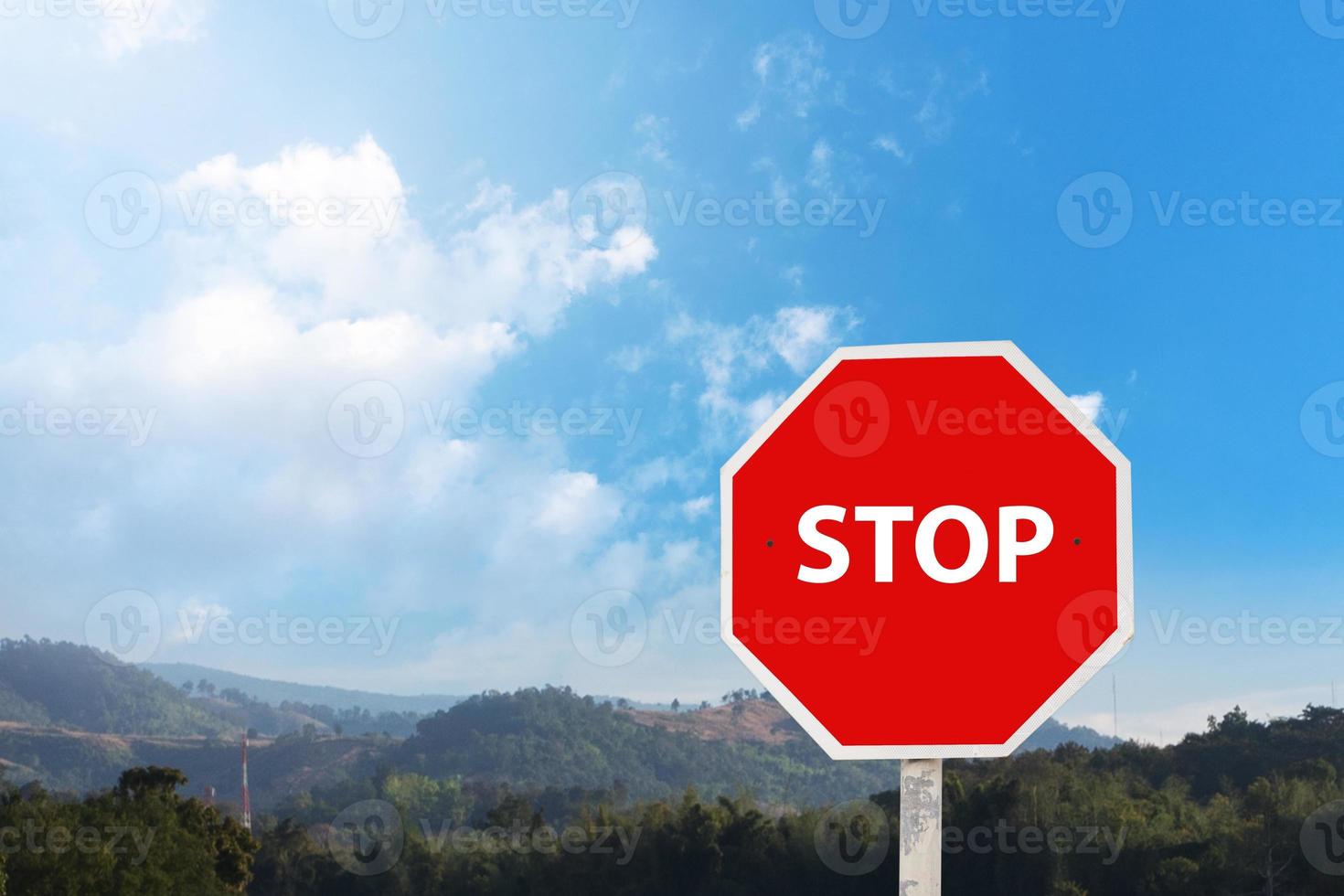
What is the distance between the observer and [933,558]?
3232 mm

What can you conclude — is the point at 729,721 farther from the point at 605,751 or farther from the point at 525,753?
the point at 525,753

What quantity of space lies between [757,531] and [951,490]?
0.49 m

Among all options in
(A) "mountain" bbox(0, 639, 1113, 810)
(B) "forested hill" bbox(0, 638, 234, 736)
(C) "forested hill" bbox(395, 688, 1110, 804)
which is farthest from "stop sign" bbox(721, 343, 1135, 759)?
(B) "forested hill" bbox(0, 638, 234, 736)

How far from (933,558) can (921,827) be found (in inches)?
25.4

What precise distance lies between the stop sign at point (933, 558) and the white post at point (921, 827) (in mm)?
51

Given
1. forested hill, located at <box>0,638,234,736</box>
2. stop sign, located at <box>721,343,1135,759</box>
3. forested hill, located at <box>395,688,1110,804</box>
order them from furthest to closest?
forested hill, located at <box>0,638,234,736</box> → forested hill, located at <box>395,688,1110,804</box> → stop sign, located at <box>721,343,1135,759</box>

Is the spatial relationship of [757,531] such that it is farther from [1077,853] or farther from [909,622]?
[1077,853]

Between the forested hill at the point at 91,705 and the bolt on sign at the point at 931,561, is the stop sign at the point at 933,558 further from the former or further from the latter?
the forested hill at the point at 91,705

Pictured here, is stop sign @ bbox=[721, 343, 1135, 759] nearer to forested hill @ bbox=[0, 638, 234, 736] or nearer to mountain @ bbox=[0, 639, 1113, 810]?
mountain @ bbox=[0, 639, 1113, 810]

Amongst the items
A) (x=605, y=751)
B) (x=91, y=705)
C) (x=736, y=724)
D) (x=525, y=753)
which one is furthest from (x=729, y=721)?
(x=91, y=705)

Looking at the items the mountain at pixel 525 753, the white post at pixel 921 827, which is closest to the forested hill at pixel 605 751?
the mountain at pixel 525 753

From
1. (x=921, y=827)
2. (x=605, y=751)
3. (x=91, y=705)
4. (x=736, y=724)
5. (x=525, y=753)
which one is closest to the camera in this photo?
(x=921, y=827)

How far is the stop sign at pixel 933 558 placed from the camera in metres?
3.18

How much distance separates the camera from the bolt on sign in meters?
3.18
